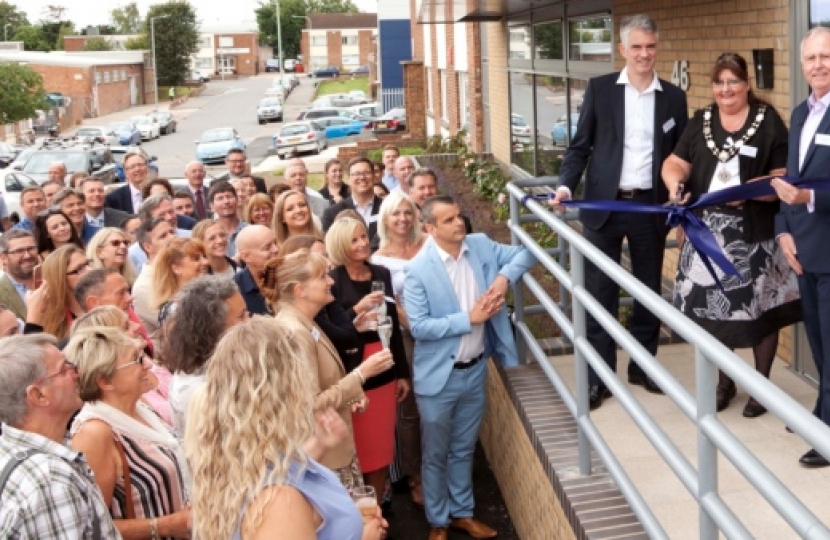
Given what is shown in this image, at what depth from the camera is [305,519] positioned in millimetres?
2838

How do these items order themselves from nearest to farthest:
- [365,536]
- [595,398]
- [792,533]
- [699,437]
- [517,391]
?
[699,437] < [365,536] < [792,533] < [595,398] < [517,391]

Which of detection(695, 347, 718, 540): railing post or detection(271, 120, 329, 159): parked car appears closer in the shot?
detection(695, 347, 718, 540): railing post

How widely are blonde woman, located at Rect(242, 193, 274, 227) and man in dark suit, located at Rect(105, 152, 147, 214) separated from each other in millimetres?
2646

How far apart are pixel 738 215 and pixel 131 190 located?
7.26m

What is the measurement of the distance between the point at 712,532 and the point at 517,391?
2.69 meters

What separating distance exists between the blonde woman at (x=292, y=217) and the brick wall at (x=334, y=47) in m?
129

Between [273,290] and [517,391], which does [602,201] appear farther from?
[273,290]

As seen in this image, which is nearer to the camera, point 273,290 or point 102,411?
point 102,411

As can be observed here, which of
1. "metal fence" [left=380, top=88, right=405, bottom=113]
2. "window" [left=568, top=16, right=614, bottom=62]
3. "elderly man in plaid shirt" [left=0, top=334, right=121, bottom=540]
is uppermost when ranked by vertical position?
"metal fence" [left=380, top=88, right=405, bottom=113]

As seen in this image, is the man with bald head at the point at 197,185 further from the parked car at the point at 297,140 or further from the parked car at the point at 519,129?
the parked car at the point at 297,140

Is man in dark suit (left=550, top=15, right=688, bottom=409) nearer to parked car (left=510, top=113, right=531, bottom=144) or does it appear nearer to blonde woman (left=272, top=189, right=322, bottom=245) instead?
blonde woman (left=272, top=189, right=322, bottom=245)

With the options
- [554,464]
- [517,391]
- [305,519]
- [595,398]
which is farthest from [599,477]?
[305,519]

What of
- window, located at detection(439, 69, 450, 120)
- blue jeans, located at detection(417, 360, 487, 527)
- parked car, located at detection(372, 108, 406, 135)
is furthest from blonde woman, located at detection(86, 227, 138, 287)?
parked car, located at detection(372, 108, 406, 135)

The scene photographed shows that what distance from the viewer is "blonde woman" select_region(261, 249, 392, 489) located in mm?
4812
